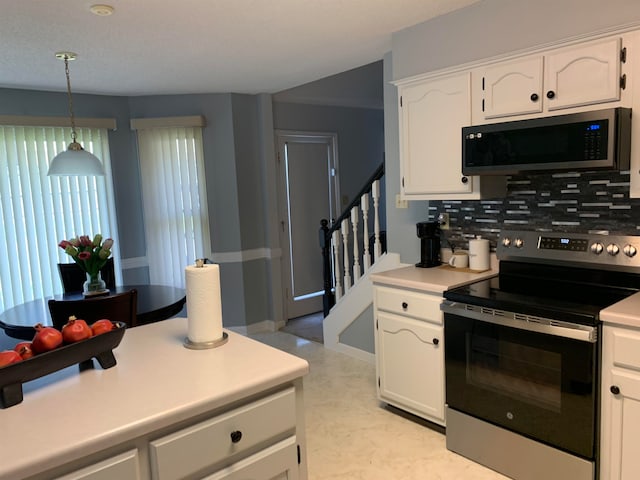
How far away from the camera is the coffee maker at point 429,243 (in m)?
3.08

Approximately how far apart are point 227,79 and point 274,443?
337 centimetres

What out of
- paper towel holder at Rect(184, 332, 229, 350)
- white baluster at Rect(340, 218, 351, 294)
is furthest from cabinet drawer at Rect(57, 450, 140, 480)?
white baluster at Rect(340, 218, 351, 294)

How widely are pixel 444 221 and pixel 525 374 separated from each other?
1.20m

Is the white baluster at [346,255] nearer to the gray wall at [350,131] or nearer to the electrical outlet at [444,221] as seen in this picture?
the electrical outlet at [444,221]

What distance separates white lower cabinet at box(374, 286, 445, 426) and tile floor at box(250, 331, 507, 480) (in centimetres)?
13

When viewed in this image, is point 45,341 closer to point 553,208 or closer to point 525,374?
point 525,374

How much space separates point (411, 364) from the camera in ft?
9.18

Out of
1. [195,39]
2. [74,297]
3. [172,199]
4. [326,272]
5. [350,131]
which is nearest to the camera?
[195,39]

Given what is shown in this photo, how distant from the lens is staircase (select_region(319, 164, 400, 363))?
3.81 m

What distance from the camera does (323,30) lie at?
115 inches

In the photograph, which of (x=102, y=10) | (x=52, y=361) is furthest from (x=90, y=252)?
(x=52, y=361)

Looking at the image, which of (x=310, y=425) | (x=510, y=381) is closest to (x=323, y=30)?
(x=510, y=381)

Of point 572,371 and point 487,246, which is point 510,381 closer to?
point 572,371

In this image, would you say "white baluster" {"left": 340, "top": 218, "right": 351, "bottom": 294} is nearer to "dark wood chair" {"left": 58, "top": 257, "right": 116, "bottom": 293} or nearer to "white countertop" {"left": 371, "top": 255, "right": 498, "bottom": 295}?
"white countertop" {"left": 371, "top": 255, "right": 498, "bottom": 295}
